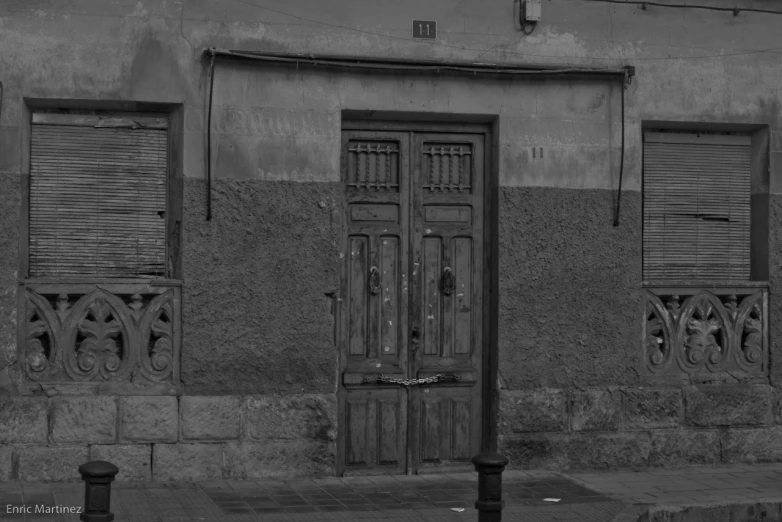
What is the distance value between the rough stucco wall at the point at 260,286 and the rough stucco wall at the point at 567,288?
1522 mm

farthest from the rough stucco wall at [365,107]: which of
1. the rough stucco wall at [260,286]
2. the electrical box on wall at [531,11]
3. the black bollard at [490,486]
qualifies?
the black bollard at [490,486]

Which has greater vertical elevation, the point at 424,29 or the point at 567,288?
the point at 424,29

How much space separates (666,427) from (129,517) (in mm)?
4835

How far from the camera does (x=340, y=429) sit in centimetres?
1014

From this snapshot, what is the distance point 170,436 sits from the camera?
9.56 metres

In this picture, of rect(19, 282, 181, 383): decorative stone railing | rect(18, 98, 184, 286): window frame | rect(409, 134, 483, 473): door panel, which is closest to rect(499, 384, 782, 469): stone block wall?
rect(409, 134, 483, 473): door panel

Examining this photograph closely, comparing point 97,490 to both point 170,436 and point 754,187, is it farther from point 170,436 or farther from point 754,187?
point 754,187

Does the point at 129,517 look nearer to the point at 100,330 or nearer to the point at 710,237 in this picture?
the point at 100,330

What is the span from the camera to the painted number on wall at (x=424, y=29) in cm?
1013

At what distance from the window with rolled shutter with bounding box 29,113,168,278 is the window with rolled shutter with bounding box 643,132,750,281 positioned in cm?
432

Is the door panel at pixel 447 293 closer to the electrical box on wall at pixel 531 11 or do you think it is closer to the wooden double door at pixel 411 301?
the wooden double door at pixel 411 301

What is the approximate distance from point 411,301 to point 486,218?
98cm

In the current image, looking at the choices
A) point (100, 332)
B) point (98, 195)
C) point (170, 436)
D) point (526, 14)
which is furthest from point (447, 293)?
point (98, 195)

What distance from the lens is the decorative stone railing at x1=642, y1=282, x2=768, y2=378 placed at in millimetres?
10727
